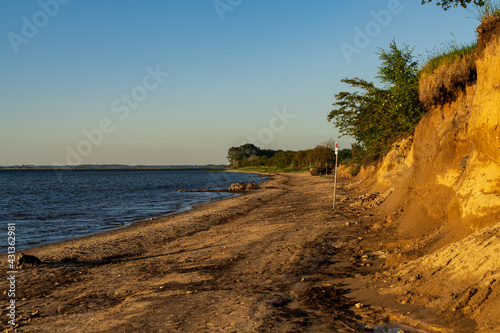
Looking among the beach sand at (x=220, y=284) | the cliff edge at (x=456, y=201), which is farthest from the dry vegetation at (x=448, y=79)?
the beach sand at (x=220, y=284)

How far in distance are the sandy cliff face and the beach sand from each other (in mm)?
1646

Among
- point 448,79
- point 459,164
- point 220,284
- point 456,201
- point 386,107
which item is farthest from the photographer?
point 386,107

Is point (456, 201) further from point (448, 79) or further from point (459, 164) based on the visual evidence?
point (448, 79)

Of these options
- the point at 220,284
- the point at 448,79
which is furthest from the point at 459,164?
the point at 220,284

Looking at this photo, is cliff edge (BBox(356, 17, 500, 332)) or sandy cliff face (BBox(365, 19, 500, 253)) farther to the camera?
sandy cliff face (BBox(365, 19, 500, 253))

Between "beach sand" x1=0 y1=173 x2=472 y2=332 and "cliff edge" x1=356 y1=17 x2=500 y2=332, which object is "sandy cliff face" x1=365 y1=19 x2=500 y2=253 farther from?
"beach sand" x1=0 y1=173 x2=472 y2=332

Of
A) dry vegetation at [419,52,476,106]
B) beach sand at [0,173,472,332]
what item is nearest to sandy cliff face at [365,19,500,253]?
dry vegetation at [419,52,476,106]

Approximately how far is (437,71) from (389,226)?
5688mm

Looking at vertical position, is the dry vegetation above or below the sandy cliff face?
above

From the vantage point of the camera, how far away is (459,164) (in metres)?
10.2

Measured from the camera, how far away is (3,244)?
16.8 meters

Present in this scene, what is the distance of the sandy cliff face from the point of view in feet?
27.2

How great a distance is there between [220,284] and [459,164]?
7488 millimetres

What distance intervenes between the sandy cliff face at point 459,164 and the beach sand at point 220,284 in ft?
5.40
